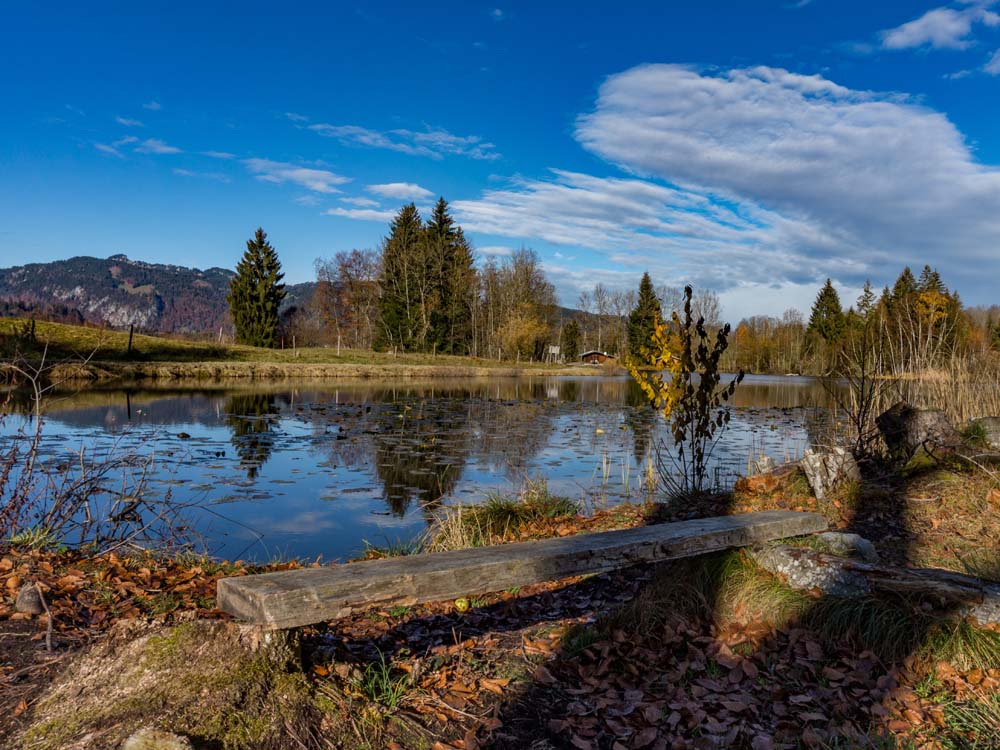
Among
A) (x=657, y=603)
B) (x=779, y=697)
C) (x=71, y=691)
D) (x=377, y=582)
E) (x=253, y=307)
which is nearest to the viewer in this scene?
(x=71, y=691)

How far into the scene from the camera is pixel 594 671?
3.72 metres

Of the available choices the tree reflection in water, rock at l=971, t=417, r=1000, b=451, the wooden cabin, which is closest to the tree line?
the wooden cabin

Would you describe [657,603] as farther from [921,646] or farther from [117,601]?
[117,601]

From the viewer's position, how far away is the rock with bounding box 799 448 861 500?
7.43 meters

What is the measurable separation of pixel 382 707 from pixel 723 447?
13.1 metres

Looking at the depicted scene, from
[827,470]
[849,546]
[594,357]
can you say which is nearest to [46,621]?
[849,546]

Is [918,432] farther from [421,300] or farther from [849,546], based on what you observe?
[421,300]

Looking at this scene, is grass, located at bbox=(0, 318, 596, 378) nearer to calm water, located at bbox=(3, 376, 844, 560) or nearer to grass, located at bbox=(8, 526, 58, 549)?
calm water, located at bbox=(3, 376, 844, 560)

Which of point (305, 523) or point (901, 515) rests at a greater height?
point (901, 515)

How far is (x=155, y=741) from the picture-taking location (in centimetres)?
241

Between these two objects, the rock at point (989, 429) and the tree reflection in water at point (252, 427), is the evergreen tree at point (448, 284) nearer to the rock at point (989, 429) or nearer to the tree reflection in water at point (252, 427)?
the tree reflection in water at point (252, 427)

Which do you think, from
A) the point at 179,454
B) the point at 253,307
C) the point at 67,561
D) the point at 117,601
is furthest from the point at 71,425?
the point at 253,307

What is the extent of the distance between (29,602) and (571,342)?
3148 inches

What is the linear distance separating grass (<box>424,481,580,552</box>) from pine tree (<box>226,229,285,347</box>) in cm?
4764
